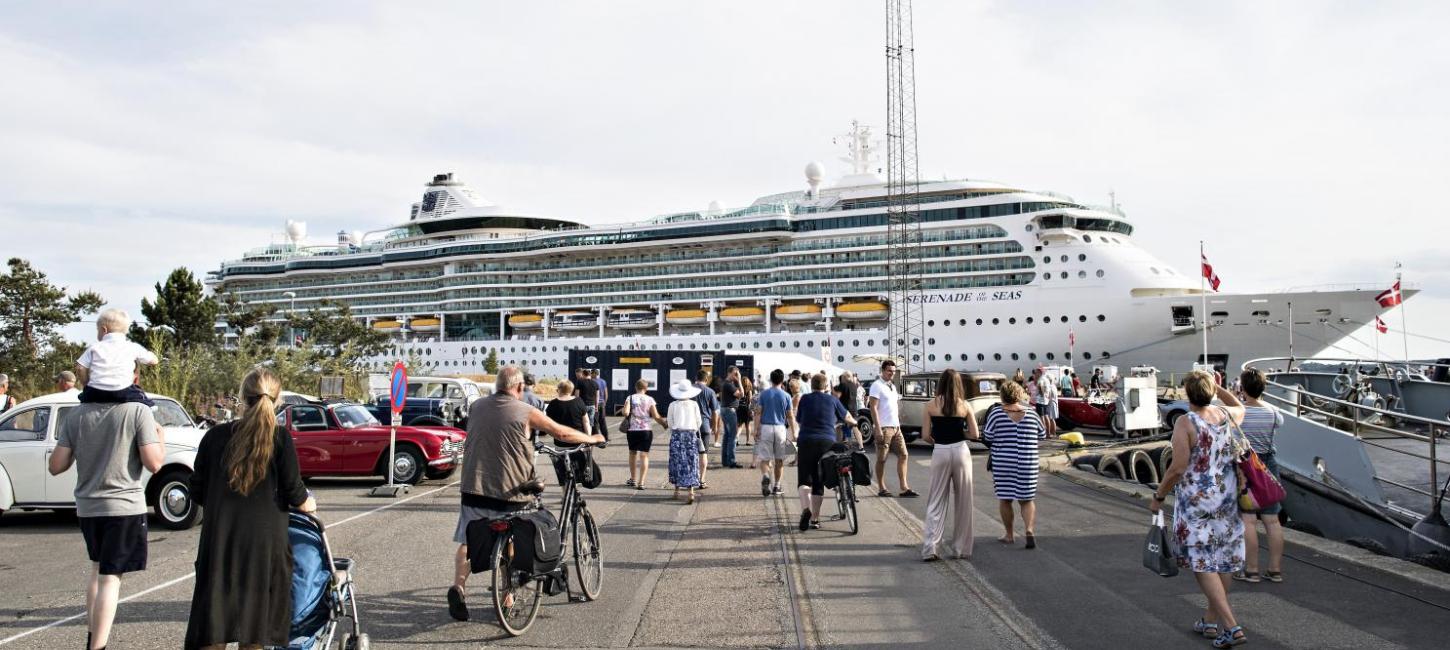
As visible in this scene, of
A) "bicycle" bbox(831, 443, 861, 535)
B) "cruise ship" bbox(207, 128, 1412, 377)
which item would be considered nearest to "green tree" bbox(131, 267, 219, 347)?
"cruise ship" bbox(207, 128, 1412, 377)

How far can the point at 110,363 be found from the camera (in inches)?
188

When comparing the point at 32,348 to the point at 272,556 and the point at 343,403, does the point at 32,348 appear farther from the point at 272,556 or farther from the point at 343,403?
the point at 272,556

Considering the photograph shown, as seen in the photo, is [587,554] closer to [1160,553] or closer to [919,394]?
[1160,553]

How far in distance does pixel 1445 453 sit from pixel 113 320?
1453 centimetres

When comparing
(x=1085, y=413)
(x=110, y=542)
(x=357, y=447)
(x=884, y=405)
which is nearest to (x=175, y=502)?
(x=357, y=447)

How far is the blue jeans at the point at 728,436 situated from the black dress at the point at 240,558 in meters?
12.1

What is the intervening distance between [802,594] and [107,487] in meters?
4.19

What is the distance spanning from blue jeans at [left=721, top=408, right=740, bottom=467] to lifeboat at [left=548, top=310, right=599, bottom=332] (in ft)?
131

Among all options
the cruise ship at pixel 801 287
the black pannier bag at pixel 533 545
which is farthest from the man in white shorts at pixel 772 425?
the cruise ship at pixel 801 287

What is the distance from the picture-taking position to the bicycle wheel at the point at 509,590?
17.6 ft

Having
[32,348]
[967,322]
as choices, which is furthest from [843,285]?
[32,348]

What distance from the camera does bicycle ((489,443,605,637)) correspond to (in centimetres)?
546

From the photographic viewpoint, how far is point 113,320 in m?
5.00

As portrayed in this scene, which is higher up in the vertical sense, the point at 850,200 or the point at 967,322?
the point at 850,200
